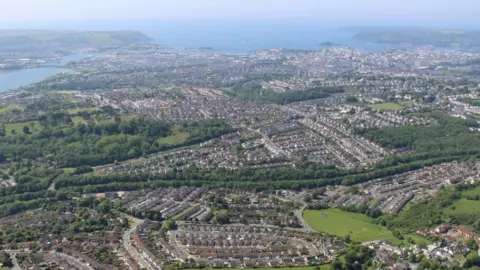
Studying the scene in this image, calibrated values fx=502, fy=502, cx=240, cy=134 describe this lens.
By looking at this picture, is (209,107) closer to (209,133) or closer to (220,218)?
(209,133)

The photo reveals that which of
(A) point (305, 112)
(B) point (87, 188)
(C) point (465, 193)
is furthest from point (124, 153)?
(C) point (465, 193)

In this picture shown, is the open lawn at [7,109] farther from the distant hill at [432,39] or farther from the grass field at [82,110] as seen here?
the distant hill at [432,39]

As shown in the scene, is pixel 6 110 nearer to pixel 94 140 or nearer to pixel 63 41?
pixel 94 140

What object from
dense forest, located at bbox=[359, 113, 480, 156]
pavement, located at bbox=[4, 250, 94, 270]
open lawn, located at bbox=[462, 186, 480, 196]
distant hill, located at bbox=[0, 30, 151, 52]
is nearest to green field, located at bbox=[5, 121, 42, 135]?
pavement, located at bbox=[4, 250, 94, 270]

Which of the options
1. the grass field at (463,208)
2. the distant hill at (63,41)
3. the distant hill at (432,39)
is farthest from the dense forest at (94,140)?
the distant hill at (432,39)

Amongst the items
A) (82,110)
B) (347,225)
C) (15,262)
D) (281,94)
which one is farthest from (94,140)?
(281,94)

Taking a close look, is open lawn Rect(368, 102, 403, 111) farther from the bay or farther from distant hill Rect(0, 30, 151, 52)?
distant hill Rect(0, 30, 151, 52)
